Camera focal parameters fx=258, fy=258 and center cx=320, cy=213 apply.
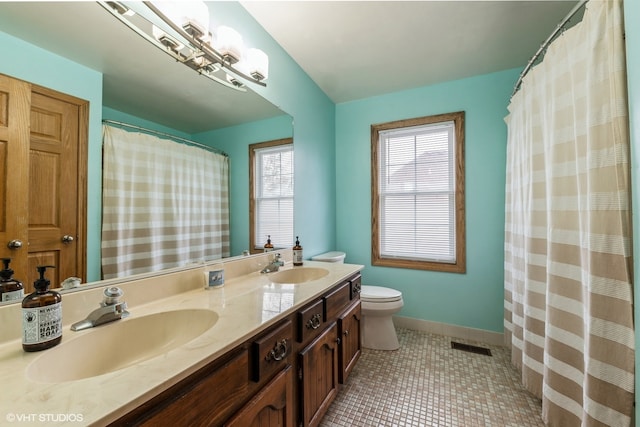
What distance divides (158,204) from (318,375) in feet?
3.53

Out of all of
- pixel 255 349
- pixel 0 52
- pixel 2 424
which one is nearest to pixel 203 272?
pixel 255 349

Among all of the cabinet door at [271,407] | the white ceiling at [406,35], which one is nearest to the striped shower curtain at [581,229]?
the white ceiling at [406,35]

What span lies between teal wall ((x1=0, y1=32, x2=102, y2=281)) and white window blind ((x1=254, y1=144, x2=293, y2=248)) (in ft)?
2.74

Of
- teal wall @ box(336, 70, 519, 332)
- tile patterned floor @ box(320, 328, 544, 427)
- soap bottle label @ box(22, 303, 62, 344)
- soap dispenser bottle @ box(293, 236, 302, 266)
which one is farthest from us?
teal wall @ box(336, 70, 519, 332)

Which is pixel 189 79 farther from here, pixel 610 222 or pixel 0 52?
pixel 610 222

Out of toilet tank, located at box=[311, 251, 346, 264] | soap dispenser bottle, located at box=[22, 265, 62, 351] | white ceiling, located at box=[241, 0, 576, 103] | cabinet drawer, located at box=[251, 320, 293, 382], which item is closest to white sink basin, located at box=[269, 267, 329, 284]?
toilet tank, located at box=[311, 251, 346, 264]

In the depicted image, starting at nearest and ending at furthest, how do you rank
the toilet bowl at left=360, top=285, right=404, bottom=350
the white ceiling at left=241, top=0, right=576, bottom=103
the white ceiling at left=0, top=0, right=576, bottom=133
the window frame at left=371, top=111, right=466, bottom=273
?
1. the white ceiling at left=0, top=0, right=576, bottom=133
2. the white ceiling at left=241, top=0, right=576, bottom=103
3. the toilet bowl at left=360, top=285, right=404, bottom=350
4. the window frame at left=371, top=111, right=466, bottom=273

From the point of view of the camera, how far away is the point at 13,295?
743 mm

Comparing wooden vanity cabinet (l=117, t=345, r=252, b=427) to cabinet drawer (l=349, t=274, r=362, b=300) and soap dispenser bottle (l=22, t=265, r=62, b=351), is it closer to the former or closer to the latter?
soap dispenser bottle (l=22, t=265, r=62, b=351)

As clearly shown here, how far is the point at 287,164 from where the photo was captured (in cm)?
195

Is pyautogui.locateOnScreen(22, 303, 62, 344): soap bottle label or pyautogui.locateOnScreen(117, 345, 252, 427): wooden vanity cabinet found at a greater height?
pyautogui.locateOnScreen(22, 303, 62, 344): soap bottle label

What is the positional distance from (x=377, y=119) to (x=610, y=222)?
207 centimetres

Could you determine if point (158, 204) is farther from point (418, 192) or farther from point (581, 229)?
point (418, 192)

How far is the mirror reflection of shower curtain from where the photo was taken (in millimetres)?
963
